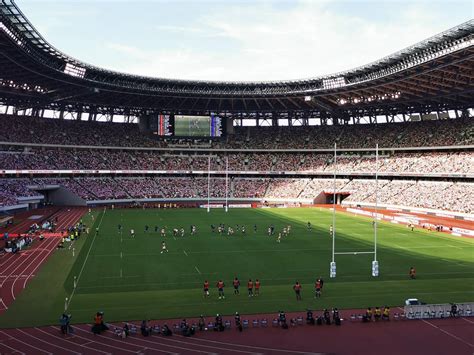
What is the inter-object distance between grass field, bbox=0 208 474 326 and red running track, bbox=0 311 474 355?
2.03 meters

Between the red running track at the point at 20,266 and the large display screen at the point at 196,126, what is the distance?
145ft

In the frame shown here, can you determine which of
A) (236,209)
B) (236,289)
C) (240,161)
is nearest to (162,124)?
(240,161)

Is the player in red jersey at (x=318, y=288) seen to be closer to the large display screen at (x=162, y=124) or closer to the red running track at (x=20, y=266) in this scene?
the red running track at (x=20, y=266)

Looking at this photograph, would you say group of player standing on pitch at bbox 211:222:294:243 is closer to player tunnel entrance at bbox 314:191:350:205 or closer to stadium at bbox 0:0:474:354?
stadium at bbox 0:0:474:354

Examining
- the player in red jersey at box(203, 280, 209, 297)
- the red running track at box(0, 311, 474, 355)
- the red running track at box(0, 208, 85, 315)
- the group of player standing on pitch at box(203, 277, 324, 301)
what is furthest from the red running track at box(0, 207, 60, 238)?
the red running track at box(0, 311, 474, 355)

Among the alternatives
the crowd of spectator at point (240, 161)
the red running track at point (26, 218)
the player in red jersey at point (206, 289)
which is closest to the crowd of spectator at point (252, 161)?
the crowd of spectator at point (240, 161)

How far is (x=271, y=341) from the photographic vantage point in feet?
57.5

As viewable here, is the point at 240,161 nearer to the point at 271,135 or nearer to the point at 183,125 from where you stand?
the point at 271,135

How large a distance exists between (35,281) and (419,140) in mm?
63116

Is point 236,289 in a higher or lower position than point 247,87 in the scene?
lower

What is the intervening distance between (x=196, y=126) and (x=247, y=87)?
1478cm

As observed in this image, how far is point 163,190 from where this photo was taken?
249ft

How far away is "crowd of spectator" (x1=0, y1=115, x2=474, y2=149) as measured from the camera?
69.8m

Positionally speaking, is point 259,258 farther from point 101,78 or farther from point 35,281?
point 101,78
